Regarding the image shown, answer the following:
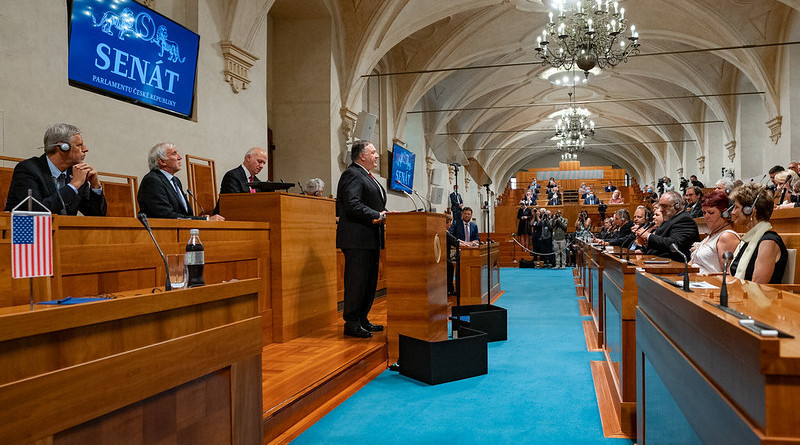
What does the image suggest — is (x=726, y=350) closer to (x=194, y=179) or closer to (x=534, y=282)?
(x=194, y=179)

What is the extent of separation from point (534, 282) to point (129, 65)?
314 inches

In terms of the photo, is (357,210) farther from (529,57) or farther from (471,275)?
(529,57)

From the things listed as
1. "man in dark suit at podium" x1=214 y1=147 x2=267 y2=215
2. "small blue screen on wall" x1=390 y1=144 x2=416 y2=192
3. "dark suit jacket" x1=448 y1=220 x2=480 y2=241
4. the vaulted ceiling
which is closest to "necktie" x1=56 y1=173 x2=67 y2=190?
"man in dark suit at podium" x1=214 y1=147 x2=267 y2=215

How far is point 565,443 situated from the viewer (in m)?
2.60

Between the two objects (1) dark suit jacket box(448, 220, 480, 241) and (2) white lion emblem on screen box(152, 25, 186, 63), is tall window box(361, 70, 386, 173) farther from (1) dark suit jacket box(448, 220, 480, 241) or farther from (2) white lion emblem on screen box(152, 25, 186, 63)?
(2) white lion emblem on screen box(152, 25, 186, 63)

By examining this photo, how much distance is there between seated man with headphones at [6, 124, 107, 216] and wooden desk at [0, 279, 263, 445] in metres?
1.65

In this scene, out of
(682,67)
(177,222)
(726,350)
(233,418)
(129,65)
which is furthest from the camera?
(682,67)

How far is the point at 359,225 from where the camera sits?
159 inches

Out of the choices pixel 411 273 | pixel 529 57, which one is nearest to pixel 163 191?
pixel 411 273

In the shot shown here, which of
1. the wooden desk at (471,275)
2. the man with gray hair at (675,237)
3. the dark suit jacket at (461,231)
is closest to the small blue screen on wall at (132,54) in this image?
the wooden desk at (471,275)

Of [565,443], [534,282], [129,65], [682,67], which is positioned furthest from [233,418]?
[682,67]

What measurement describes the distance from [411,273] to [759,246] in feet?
6.58

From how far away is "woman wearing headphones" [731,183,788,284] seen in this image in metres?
2.54

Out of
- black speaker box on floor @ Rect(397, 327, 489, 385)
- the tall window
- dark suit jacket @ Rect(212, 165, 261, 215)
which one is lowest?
black speaker box on floor @ Rect(397, 327, 489, 385)
